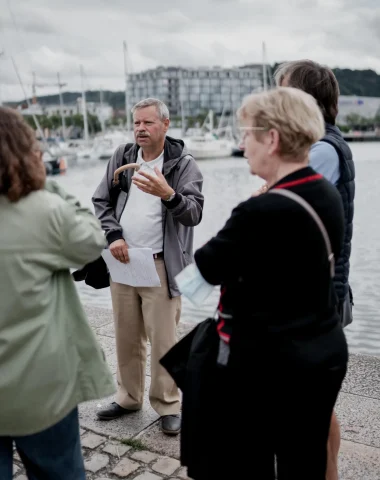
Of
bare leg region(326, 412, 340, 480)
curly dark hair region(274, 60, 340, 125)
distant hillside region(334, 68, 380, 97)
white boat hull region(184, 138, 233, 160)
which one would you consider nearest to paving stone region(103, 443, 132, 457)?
bare leg region(326, 412, 340, 480)

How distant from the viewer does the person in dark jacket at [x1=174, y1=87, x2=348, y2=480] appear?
6.36 ft

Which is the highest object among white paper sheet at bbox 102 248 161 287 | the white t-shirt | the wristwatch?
the wristwatch

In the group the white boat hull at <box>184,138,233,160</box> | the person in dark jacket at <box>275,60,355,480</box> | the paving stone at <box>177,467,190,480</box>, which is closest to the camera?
the person in dark jacket at <box>275,60,355,480</box>

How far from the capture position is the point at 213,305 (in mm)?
8406

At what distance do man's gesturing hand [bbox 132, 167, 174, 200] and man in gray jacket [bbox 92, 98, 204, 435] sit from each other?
211mm

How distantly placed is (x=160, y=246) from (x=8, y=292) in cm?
178

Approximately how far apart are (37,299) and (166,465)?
1.64m

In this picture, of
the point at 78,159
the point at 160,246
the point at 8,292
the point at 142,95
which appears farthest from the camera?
the point at 142,95

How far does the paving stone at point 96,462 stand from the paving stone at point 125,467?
84 mm

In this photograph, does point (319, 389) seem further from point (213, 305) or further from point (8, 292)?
point (213, 305)

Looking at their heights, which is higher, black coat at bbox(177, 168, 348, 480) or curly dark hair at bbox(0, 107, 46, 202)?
curly dark hair at bbox(0, 107, 46, 202)

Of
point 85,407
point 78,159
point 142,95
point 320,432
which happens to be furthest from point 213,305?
point 142,95

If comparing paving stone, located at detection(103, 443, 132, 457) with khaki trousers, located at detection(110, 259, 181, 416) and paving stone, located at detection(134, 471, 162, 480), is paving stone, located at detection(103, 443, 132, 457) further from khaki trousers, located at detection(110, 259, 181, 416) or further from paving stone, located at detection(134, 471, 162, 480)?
khaki trousers, located at detection(110, 259, 181, 416)

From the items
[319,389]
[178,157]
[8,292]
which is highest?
[178,157]
